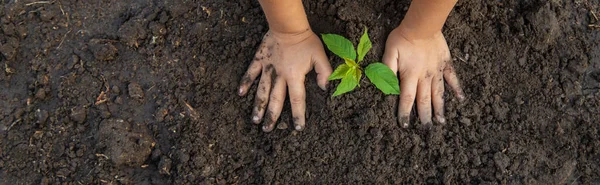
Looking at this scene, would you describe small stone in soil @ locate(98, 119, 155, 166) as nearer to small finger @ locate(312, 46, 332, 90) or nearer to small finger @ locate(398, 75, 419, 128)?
small finger @ locate(312, 46, 332, 90)

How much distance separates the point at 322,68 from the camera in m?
1.98

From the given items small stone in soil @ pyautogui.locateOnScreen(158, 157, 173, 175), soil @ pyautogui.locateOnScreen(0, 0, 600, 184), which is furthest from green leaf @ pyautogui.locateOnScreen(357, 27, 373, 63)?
small stone in soil @ pyautogui.locateOnScreen(158, 157, 173, 175)

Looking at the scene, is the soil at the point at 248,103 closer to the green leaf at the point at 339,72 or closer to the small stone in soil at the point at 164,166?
the small stone in soil at the point at 164,166

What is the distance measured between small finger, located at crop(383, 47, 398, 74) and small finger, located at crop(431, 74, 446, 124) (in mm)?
177

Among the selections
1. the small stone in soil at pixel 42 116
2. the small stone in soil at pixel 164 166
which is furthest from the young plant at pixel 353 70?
the small stone in soil at pixel 42 116

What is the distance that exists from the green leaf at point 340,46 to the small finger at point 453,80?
45 cm

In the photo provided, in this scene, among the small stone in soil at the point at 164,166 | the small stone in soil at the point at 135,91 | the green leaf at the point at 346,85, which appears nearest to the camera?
the green leaf at the point at 346,85

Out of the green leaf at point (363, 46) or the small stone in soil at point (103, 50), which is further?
the small stone in soil at point (103, 50)

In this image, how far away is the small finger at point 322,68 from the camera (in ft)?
6.48

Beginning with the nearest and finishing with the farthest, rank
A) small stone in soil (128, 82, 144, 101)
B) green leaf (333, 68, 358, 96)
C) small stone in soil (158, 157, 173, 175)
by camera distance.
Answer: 1. green leaf (333, 68, 358, 96)
2. small stone in soil (158, 157, 173, 175)
3. small stone in soil (128, 82, 144, 101)

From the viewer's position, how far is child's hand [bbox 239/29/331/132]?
2.00 metres

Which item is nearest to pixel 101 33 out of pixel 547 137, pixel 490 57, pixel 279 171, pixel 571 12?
pixel 279 171

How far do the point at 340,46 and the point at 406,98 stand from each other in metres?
0.35

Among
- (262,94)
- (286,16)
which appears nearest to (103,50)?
(262,94)
